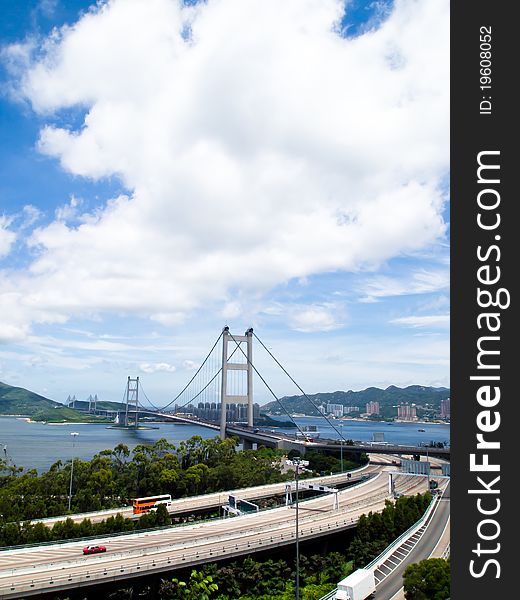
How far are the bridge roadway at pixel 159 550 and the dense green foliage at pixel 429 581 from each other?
28.3ft

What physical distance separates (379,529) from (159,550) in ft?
36.9

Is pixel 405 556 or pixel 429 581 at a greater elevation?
pixel 429 581

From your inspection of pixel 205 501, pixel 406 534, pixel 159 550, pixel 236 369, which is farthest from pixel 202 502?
pixel 236 369

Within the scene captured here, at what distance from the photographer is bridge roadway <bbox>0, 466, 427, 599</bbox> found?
17234 millimetres

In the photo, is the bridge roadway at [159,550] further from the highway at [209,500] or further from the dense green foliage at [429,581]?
the dense green foliage at [429,581]

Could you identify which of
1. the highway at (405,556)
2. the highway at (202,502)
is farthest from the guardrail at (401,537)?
the highway at (202,502)

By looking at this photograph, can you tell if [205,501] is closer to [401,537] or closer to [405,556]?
[401,537]

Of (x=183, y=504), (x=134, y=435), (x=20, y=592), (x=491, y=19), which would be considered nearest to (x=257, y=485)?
(x=183, y=504)

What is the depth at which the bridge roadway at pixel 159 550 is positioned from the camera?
56.5 ft

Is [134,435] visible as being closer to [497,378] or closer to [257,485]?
[257,485]

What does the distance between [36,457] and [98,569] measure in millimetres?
58385

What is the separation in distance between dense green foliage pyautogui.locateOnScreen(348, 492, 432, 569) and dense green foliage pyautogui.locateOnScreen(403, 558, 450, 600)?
Result: 8.11m

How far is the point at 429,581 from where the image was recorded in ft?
48.7

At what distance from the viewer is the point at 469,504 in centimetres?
714
